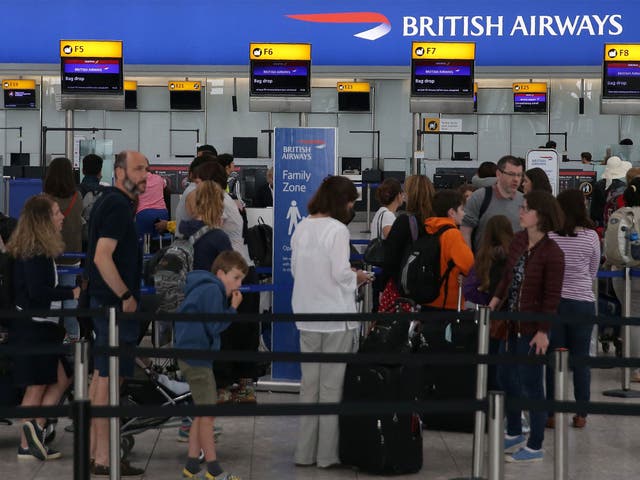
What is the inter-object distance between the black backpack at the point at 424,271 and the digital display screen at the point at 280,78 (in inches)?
403

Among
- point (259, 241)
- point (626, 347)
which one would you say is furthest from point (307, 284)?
point (626, 347)

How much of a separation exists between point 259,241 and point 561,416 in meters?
4.55

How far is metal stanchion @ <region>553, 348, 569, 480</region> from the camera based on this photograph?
162 inches

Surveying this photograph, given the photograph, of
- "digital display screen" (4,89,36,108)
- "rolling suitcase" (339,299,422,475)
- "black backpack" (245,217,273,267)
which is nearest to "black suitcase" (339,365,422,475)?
"rolling suitcase" (339,299,422,475)

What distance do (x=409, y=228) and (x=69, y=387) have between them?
218 cm

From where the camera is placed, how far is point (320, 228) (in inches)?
237

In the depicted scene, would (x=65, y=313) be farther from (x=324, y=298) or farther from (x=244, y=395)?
(x=244, y=395)

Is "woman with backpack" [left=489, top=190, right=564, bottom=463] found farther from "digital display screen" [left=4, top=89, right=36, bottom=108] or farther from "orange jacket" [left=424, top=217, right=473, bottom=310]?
"digital display screen" [left=4, top=89, right=36, bottom=108]

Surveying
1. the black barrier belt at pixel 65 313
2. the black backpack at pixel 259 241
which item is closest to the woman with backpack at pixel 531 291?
the black barrier belt at pixel 65 313

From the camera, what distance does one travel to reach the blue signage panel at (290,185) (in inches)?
323

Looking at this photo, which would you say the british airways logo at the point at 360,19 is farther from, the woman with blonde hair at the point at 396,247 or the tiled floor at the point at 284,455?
the tiled floor at the point at 284,455

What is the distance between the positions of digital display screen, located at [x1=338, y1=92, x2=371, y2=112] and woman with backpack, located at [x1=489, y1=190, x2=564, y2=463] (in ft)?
69.2

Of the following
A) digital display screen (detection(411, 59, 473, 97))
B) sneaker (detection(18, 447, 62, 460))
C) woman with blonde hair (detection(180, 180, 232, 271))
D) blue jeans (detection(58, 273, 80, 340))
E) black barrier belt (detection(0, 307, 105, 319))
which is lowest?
sneaker (detection(18, 447, 62, 460))

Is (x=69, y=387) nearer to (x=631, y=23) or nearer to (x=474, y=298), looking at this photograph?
(x=474, y=298)
